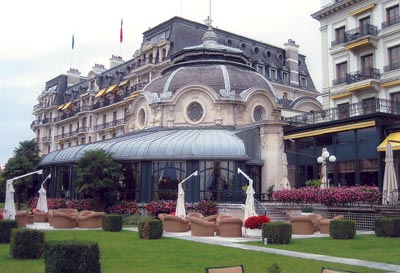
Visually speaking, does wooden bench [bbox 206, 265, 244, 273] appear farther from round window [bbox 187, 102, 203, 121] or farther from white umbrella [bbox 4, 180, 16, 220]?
round window [bbox 187, 102, 203, 121]

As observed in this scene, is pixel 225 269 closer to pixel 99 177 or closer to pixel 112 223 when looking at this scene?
pixel 112 223

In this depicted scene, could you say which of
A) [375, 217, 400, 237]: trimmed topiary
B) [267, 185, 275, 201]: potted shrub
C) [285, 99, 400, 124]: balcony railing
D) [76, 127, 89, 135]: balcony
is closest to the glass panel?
[267, 185, 275, 201]: potted shrub

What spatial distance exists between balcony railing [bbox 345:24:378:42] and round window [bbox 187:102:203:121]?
12.6 meters

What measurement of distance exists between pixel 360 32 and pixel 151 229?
2336 cm

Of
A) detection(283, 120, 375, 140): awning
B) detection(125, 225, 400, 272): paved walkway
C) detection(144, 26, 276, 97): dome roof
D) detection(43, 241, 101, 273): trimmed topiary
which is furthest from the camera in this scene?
detection(144, 26, 276, 97): dome roof

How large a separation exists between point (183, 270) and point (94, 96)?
5874 centimetres

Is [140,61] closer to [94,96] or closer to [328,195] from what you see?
[94,96]

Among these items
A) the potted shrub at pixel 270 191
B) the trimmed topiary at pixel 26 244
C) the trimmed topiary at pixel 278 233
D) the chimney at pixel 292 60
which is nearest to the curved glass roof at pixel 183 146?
the potted shrub at pixel 270 191

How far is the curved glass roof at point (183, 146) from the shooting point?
31172mm

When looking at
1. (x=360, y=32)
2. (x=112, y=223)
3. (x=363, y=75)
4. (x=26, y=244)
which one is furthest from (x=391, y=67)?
(x=26, y=244)

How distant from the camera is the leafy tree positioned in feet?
150

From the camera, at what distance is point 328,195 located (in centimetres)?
2484

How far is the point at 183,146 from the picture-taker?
1243 inches

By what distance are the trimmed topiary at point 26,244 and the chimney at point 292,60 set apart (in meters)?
52.6
